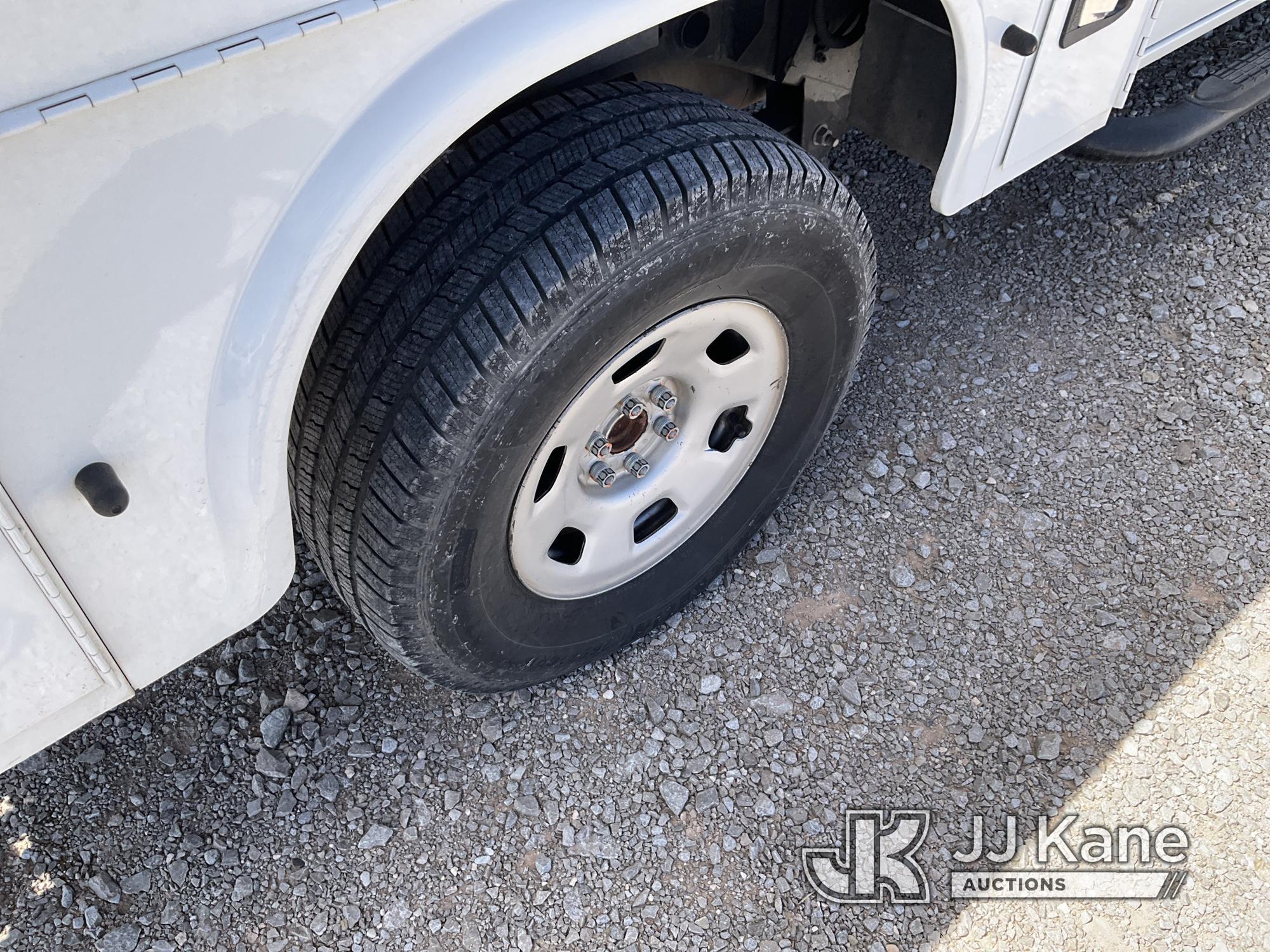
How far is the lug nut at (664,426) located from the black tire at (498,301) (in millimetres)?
282

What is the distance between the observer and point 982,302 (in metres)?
2.65

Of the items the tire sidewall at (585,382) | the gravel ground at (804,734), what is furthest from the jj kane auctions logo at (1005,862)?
the tire sidewall at (585,382)

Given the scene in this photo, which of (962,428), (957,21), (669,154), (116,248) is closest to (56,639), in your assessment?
(116,248)

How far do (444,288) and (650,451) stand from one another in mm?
624

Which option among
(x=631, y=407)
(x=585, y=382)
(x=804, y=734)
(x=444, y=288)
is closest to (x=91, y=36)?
(x=444, y=288)

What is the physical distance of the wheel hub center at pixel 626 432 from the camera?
1.76 m

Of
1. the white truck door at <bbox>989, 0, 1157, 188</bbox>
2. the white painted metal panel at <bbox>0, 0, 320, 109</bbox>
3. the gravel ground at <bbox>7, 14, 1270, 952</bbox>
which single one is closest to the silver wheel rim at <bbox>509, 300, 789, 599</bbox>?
the gravel ground at <bbox>7, 14, 1270, 952</bbox>

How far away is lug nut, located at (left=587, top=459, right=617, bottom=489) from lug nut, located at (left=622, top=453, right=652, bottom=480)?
0.05 meters

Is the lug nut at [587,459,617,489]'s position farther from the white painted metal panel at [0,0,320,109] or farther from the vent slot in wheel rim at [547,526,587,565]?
the white painted metal panel at [0,0,320,109]

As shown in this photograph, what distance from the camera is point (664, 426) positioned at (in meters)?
1.80

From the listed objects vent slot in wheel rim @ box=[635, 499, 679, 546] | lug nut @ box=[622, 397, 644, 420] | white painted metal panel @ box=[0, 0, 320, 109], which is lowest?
vent slot in wheel rim @ box=[635, 499, 679, 546]

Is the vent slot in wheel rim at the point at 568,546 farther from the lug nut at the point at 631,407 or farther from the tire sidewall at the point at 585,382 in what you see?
the lug nut at the point at 631,407

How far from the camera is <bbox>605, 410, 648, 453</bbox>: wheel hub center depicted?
1.76 meters

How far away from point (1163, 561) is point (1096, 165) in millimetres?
1377
